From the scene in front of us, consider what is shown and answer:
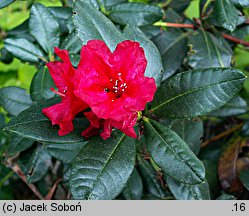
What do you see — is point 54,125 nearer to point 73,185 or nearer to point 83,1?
point 73,185

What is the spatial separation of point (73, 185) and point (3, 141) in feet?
3.20

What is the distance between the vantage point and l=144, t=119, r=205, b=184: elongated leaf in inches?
39.9

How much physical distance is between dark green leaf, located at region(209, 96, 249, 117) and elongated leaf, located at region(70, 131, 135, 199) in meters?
0.62

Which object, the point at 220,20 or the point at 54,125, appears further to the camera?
the point at 220,20

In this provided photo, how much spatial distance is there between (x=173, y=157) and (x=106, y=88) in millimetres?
222

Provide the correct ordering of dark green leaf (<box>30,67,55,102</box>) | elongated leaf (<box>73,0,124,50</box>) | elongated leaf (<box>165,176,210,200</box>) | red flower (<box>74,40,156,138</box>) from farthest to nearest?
dark green leaf (<box>30,67,55,102</box>) < elongated leaf (<box>165,176,210,200</box>) < elongated leaf (<box>73,0,124,50</box>) < red flower (<box>74,40,156,138</box>)

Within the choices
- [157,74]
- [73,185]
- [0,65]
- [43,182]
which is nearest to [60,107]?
[73,185]

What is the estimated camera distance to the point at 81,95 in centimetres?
93

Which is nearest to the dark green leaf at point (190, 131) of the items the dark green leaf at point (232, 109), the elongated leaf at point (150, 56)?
the dark green leaf at point (232, 109)

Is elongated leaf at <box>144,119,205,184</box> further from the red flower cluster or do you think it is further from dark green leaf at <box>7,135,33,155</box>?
dark green leaf at <box>7,135,33,155</box>

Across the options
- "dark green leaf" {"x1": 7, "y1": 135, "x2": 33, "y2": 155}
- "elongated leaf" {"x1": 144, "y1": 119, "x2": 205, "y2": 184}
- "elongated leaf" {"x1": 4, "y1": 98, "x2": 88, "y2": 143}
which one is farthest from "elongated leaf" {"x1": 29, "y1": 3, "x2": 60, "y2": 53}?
"elongated leaf" {"x1": 144, "y1": 119, "x2": 205, "y2": 184}

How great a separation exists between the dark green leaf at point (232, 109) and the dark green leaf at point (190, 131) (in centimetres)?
13

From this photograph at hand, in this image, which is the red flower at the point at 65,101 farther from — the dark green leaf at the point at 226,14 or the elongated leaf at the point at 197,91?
the dark green leaf at the point at 226,14
